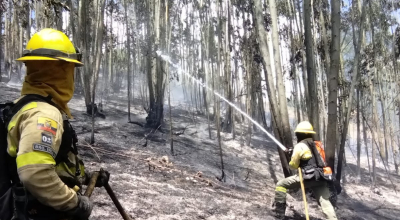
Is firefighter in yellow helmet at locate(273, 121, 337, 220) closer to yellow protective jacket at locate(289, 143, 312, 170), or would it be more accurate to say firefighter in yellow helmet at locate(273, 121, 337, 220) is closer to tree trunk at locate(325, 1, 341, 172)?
yellow protective jacket at locate(289, 143, 312, 170)

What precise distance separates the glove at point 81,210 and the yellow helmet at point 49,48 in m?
0.78

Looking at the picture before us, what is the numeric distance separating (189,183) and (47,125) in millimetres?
4745

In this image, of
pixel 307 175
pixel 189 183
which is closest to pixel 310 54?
pixel 307 175

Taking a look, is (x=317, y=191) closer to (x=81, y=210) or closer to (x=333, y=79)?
(x=333, y=79)

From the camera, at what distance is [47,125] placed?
4.63ft

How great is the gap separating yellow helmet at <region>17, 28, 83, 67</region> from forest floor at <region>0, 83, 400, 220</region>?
2.48m

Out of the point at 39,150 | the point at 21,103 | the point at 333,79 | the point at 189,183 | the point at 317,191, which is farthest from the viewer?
the point at 189,183

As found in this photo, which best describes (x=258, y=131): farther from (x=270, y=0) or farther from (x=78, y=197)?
(x=78, y=197)

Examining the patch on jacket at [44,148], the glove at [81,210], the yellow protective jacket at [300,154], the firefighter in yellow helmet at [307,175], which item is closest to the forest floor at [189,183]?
the firefighter in yellow helmet at [307,175]

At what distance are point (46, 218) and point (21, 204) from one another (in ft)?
0.52

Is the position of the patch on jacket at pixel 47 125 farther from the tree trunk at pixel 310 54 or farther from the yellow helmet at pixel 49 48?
the tree trunk at pixel 310 54

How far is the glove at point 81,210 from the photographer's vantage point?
60.2 inches

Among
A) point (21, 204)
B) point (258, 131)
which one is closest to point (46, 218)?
point (21, 204)

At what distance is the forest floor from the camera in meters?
4.40
